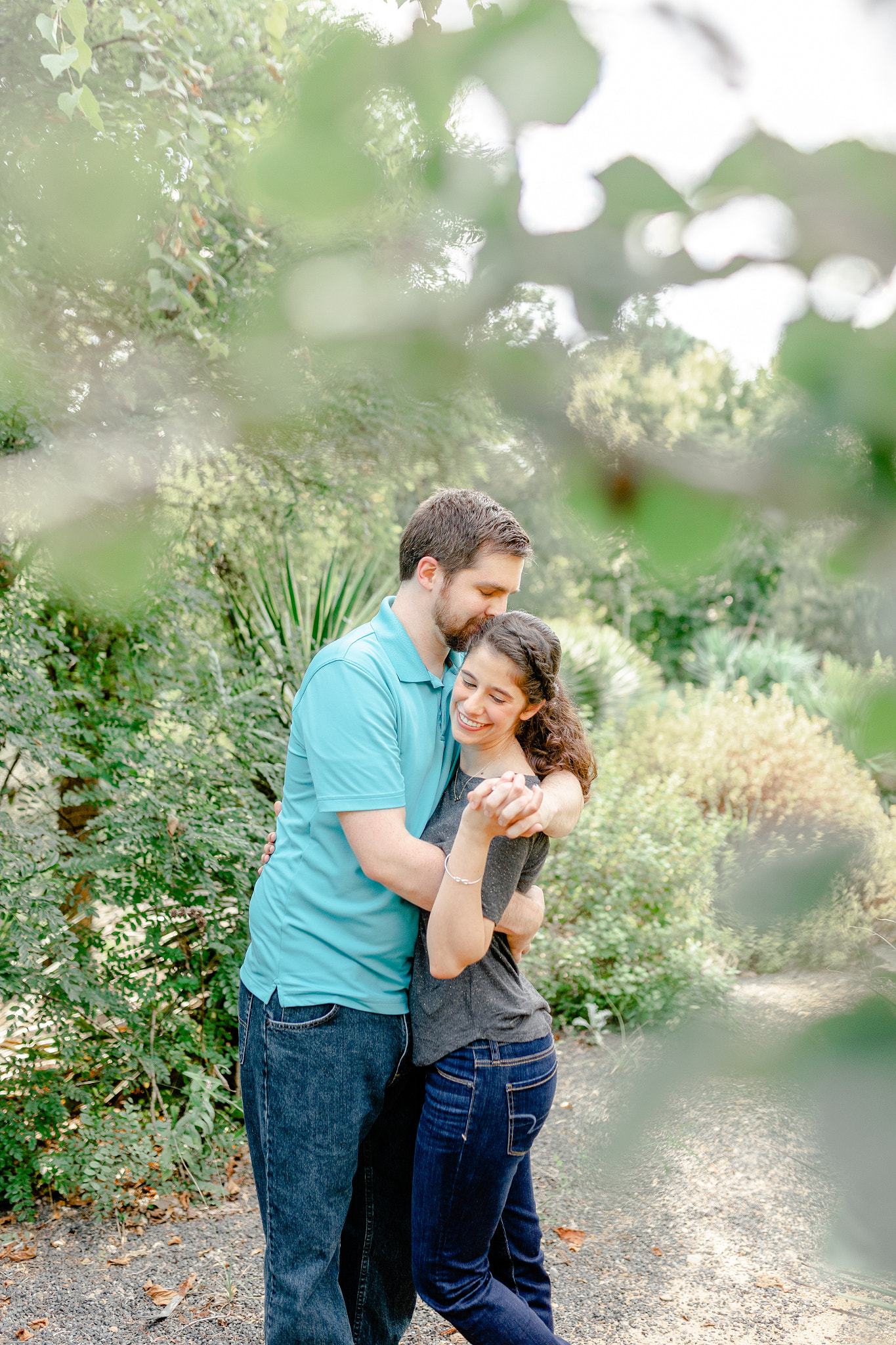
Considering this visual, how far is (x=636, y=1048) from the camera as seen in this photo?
0.56 metres

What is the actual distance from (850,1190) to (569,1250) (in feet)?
10.6

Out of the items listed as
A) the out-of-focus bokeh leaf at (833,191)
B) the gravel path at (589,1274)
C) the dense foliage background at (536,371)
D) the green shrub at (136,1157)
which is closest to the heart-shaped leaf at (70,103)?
the dense foliage background at (536,371)

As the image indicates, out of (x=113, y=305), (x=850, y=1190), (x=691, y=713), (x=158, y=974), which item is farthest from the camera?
(x=691, y=713)

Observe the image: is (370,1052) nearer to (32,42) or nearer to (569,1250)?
(569,1250)

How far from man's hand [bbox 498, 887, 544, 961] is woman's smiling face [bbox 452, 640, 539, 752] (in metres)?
0.31

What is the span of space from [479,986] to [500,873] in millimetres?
222

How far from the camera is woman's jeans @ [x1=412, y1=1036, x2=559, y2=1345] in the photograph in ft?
5.12

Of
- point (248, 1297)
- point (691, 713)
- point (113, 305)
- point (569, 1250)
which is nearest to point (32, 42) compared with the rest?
point (113, 305)

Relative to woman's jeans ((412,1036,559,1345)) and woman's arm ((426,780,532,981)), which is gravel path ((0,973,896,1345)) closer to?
woman's jeans ((412,1036,559,1345))

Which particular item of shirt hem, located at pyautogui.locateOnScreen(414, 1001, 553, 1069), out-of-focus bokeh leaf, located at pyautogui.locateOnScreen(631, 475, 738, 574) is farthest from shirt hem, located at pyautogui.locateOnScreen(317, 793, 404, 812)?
out-of-focus bokeh leaf, located at pyautogui.locateOnScreen(631, 475, 738, 574)

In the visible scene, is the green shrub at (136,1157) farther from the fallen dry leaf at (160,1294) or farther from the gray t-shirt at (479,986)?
the gray t-shirt at (479,986)

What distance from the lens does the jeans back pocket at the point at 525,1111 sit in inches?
62.5

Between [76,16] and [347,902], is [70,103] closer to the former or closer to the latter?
[76,16]

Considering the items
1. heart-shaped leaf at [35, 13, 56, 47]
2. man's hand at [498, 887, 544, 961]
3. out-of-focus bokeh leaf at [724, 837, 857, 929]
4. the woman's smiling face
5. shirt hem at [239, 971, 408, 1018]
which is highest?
heart-shaped leaf at [35, 13, 56, 47]
